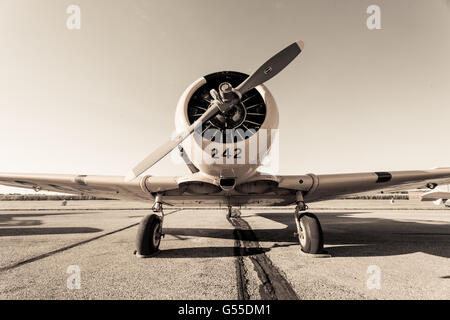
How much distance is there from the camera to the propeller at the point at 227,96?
384 cm

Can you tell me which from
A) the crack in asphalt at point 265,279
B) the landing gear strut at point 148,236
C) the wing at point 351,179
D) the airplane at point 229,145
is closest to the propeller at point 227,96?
the airplane at point 229,145

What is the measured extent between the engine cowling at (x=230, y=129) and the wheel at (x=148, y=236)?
60.3 inches

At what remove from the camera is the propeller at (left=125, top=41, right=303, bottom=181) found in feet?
12.6

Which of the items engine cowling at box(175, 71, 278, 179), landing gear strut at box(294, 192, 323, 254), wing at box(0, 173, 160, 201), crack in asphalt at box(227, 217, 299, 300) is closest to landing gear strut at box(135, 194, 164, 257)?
wing at box(0, 173, 160, 201)

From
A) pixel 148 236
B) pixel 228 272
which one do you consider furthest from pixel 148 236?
pixel 228 272

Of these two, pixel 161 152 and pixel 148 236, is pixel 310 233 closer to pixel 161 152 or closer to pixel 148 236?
pixel 148 236

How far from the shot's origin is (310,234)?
4258 mm

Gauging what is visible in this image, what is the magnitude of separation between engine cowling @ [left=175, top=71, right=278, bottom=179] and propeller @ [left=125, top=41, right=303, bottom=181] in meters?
0.27

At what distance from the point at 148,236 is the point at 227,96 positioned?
3076 millimetres

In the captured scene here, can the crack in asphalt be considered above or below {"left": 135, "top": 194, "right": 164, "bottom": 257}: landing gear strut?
below

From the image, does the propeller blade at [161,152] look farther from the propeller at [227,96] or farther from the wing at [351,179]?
the wing at [351,179]

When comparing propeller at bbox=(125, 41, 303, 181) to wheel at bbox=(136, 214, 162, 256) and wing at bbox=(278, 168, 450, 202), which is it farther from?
wing at bbox=(278, 168, 450, 202)
